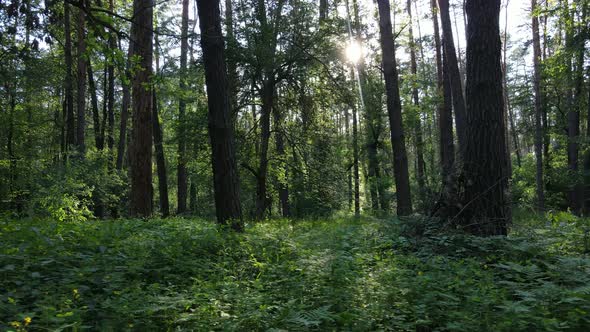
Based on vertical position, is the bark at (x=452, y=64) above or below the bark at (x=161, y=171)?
above

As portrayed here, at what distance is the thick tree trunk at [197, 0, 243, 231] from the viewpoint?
709 cm

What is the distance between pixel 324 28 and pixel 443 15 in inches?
154

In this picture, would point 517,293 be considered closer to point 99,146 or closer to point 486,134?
point 486,134

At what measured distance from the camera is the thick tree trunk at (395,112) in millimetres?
10883

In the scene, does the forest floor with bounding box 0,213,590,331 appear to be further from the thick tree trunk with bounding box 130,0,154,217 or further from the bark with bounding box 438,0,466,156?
the bark with bounding box 438,0,466,156

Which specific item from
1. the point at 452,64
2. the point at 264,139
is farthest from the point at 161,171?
the point at 452,64

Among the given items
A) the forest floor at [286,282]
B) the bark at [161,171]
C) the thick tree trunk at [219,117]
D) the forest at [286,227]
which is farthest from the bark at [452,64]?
the bark at [161,171]

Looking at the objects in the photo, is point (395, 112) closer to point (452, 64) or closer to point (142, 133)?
point (452, 64)

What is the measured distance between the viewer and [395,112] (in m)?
10.9

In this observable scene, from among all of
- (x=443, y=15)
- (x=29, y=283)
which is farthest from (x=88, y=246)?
(x=443, y=15)

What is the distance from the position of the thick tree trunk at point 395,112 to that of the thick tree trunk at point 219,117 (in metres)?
5.35

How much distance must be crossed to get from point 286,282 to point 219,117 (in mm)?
3589

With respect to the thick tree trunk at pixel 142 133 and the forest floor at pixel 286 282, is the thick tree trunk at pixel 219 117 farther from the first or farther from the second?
the thick tree trunk at pixel 142 133

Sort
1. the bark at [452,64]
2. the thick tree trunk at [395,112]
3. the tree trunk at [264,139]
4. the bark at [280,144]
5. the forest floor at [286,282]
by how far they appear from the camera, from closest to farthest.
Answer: the forest floor at [286,282] < the thick tree trunk at [395,112] < the bark at [452,64] < the tree trunk at [264,139] < the bark at [280,144]
